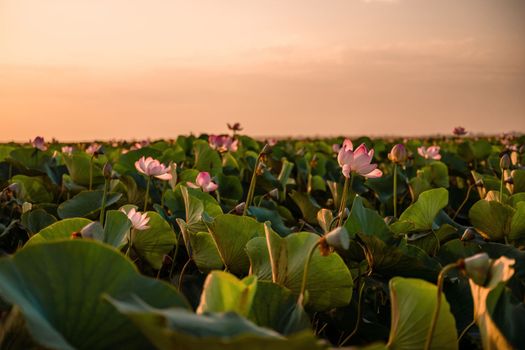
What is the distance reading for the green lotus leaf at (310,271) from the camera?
1.23m

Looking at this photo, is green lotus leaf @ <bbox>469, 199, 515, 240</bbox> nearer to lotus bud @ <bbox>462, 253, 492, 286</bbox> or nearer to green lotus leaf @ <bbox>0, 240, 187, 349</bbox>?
lotus bud @ <bbox>462, 253, 492, 286</bbox>

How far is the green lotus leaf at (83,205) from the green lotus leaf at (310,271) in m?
1.33

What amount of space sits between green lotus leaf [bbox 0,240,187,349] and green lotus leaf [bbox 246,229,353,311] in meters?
0.47

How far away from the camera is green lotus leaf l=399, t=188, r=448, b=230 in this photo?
218cm

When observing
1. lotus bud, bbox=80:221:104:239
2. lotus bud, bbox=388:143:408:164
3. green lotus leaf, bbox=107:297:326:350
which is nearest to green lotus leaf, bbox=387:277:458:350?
green lotus leaf, bbox=107:297:326:350

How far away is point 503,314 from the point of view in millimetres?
952

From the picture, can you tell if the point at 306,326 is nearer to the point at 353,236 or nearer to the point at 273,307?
the point at 273,307

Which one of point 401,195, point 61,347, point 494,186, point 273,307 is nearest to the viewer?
point 61,347

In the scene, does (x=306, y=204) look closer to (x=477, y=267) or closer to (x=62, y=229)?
(x=62, y=229)

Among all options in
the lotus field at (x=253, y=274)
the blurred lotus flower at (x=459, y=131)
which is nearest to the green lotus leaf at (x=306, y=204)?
the lotus field at (x=253, y=274)

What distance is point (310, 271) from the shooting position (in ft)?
4.12

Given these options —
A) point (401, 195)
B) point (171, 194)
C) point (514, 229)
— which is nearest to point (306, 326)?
point (514, 229)

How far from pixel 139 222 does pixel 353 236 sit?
0.57m

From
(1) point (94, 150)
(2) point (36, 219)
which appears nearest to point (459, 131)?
(1) point (94, 150)
